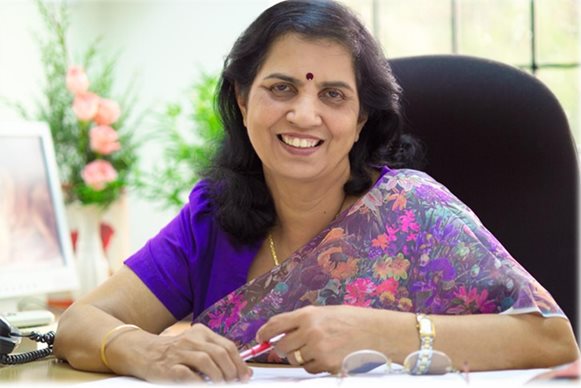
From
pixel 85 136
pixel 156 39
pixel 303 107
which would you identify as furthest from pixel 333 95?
pixel 156 39

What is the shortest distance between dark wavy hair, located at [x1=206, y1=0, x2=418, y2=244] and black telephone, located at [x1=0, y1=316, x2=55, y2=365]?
1.08 ft

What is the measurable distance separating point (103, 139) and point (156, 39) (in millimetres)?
1172

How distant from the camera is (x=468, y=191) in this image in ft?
5.42

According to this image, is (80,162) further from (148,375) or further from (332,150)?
(148,375)

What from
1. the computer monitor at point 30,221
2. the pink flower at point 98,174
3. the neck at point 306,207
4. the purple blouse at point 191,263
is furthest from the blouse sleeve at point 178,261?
the pink flower at point 98,174

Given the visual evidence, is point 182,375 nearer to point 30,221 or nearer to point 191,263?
point 191,263

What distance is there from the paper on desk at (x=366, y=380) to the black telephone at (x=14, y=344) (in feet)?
0.62

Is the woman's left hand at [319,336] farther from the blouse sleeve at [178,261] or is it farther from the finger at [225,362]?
the blouse sleeve at [178,261]

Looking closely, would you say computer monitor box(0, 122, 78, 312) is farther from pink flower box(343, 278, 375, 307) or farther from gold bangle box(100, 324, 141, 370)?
pink flower box(343, 278, 375, 307)

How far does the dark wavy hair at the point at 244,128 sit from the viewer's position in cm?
146

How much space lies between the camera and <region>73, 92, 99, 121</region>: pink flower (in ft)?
8.12

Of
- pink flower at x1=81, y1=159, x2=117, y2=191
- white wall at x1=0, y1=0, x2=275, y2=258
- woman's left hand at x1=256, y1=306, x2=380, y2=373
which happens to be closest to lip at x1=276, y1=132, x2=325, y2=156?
woman's left hand at x1=256, y1=306, x2=380, y2=373

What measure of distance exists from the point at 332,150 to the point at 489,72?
37 cm

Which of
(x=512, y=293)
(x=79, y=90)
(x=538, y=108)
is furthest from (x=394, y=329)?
(x=79, y=90)
